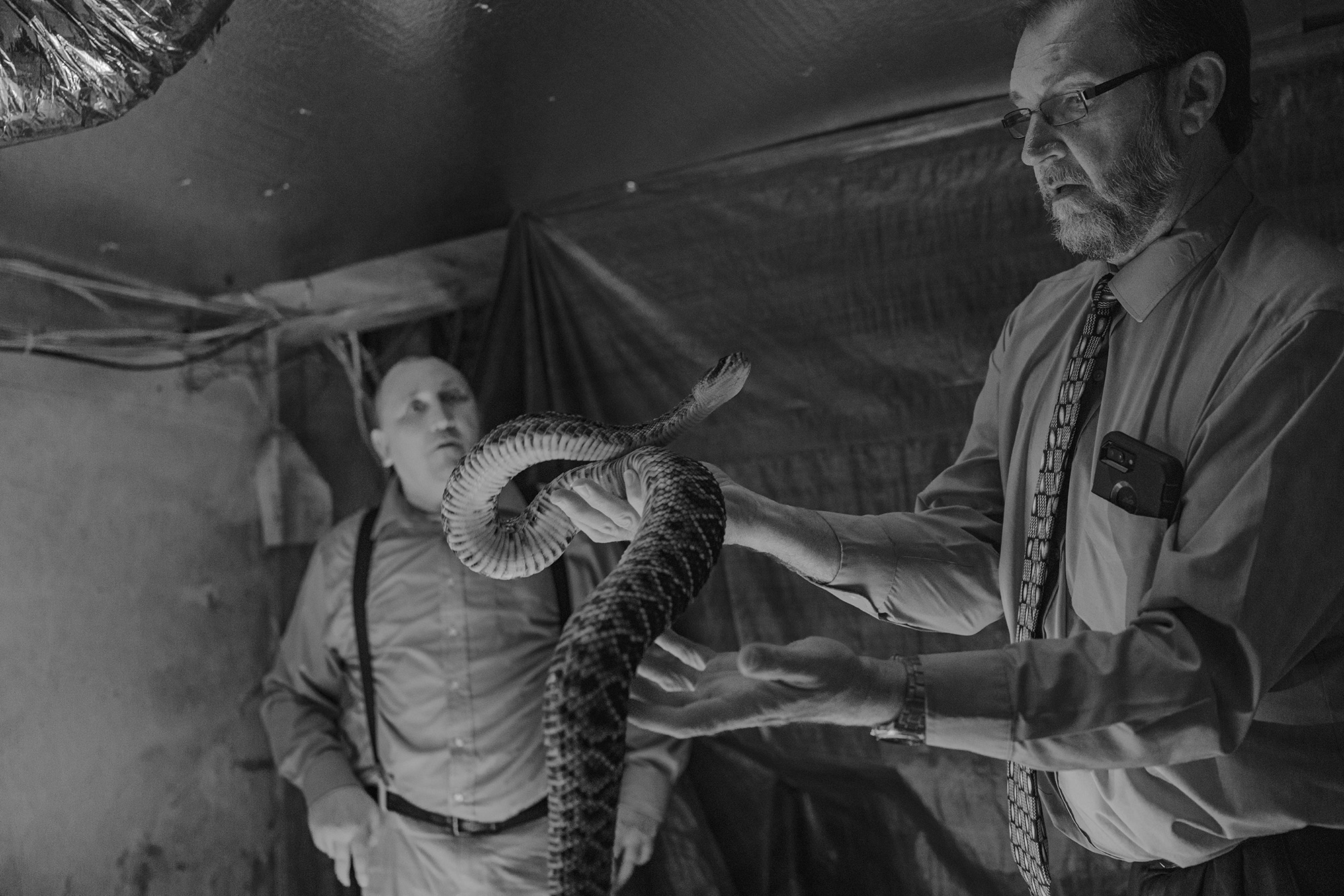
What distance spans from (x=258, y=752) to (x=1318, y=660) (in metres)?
3.03

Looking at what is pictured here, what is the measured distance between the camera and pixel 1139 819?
1.26m

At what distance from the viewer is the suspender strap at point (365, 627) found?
2762 mm

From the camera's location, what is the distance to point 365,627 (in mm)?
2818

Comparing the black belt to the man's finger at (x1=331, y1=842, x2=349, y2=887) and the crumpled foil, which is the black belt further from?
the crumpled foil

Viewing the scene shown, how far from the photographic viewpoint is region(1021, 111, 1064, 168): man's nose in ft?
4.58

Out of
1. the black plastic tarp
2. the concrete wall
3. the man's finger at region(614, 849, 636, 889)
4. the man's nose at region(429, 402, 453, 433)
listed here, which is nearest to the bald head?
the man's nose at region(429, 402, 453, 433)

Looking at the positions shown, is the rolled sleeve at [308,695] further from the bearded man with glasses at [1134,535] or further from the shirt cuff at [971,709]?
the shirt cuff at [971,709]

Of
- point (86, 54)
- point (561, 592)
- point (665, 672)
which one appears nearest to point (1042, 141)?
point (665, 672)

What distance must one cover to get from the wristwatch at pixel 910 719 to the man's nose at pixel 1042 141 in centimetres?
73

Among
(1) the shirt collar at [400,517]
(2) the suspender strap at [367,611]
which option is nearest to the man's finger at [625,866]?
(2) the suspender strap at [367,611]

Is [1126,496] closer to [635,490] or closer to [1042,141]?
[1042,141]

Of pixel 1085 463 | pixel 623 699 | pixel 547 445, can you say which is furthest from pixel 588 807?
pixel 1085 463

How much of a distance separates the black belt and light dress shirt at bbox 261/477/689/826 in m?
0.01

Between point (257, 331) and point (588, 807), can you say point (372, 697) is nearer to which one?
point (257, 331)
